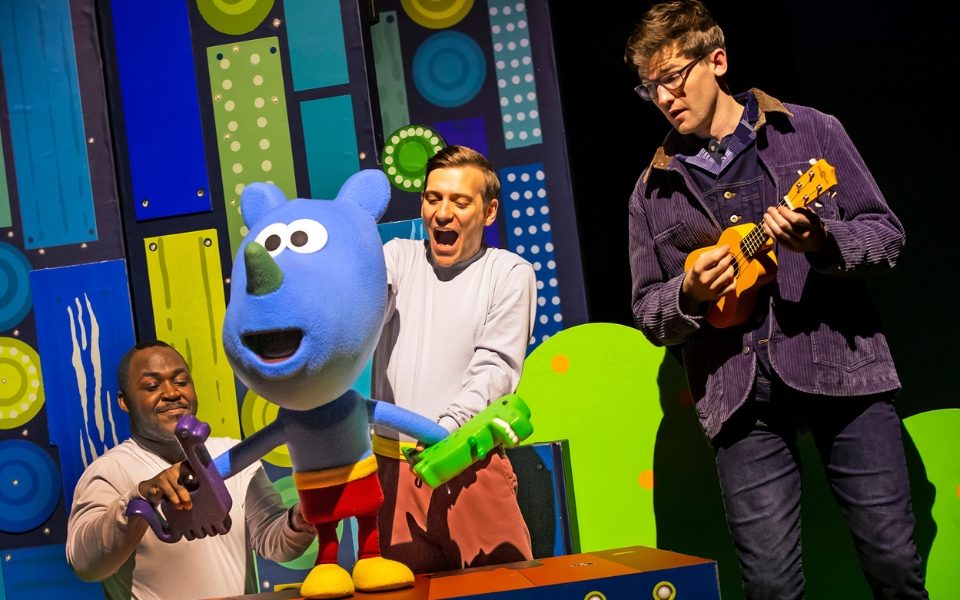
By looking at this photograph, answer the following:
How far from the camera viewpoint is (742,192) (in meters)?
2.23

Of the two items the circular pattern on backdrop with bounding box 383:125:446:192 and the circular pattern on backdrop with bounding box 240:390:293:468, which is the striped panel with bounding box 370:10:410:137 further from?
the circular pattern on backdrop with bounding box 240:390:293:468

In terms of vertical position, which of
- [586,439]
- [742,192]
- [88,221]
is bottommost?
[586,439]

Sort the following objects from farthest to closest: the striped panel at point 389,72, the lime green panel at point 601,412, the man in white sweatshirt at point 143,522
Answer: the striped panel at point 389,72 → the lime green panel at point 601,412 → the man in white sweatshirt at point 143,522

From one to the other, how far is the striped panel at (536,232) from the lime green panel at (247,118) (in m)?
0.63

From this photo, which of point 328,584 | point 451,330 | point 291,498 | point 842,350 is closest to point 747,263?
point 842,350

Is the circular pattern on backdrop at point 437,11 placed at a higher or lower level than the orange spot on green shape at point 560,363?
higher

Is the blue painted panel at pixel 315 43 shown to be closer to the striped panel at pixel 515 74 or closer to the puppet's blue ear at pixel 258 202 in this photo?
the striped panel at pixel 515 74

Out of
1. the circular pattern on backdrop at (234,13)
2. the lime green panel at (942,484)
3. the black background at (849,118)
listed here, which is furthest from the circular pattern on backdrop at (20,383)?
the lime green panel at (942,484)

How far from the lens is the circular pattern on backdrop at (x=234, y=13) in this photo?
2912mm

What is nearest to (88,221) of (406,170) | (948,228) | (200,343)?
(200,343)

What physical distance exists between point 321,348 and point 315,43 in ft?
4.42

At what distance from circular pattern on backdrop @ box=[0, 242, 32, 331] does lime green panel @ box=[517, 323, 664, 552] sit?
1416mm

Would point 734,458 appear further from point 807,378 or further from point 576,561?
point 576,561

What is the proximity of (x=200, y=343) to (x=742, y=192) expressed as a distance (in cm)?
152
